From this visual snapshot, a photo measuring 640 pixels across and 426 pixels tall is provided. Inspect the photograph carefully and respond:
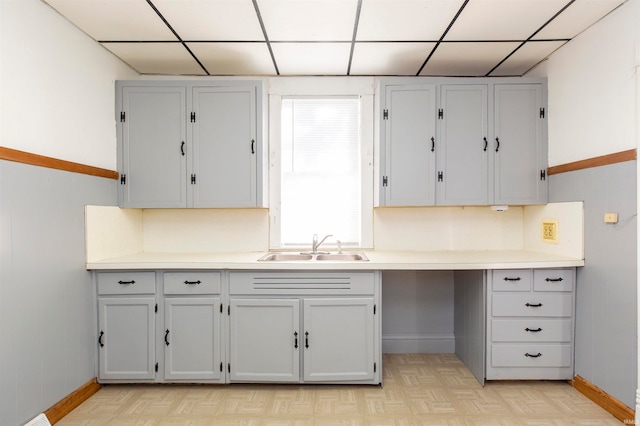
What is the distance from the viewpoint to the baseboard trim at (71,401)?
2193 mm

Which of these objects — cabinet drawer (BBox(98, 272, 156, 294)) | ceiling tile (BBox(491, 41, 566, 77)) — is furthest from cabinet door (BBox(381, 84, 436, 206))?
cabinet drawer (BBox(98, 272, 156, 294))

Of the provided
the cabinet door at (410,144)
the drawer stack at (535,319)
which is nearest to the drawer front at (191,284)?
the cabinet door at (410,144)

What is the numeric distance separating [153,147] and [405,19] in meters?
2.22

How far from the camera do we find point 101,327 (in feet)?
8.49

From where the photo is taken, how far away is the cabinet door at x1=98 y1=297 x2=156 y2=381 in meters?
2.59

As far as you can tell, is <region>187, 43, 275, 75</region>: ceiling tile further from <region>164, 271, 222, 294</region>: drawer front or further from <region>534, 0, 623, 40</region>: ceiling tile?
<region>534, 0, 623, 40</region>: ceiling tile

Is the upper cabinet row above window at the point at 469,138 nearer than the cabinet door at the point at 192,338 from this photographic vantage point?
No

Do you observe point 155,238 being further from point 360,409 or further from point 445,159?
point 445,159

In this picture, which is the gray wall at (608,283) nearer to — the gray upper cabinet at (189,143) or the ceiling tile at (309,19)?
the ceiling tile at (309,19)

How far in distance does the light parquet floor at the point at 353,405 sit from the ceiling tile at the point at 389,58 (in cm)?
266

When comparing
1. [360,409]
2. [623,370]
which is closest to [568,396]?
[623,370]

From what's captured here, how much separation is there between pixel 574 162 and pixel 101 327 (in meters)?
3.78

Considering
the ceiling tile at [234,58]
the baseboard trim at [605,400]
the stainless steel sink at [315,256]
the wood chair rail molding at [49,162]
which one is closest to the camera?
the wood chair rail molding at [49,162]

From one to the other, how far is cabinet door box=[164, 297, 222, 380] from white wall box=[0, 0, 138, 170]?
1.32 metres
